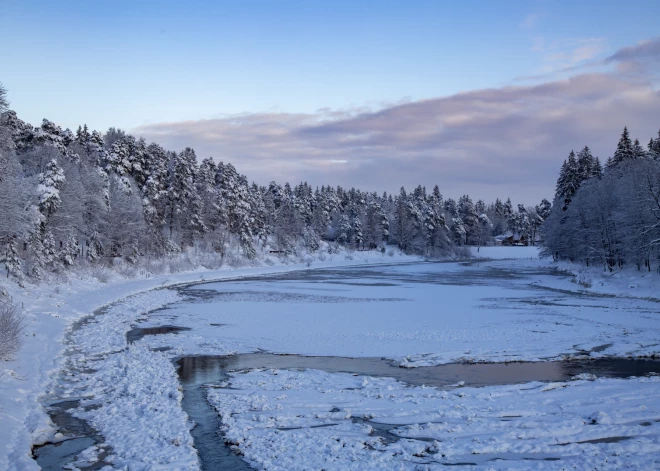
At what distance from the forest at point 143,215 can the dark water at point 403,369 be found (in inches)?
484

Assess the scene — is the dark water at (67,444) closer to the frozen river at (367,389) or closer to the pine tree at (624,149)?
the frozen river at (367,389)

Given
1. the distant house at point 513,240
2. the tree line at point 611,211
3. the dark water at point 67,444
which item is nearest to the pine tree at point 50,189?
the dark water at point 67,444

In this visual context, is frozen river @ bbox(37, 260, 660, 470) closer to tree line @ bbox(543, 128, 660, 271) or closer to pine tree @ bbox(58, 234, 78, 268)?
pine tree @ bbox(58, 234, 78, 268)

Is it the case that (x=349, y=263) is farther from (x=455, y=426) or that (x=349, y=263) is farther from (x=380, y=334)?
(x=455, y=426)

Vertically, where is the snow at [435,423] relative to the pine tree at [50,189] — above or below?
below

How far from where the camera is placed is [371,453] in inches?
355

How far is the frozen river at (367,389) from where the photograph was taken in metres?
9.14

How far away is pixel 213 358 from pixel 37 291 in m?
17.1

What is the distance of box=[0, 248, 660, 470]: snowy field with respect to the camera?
9.02 metres

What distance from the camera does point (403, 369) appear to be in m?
15.9

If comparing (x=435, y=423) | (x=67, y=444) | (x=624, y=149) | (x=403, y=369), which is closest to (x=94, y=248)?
(x=403, y=369)

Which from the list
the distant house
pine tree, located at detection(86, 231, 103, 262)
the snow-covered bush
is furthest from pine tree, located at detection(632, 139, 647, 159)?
the distant house

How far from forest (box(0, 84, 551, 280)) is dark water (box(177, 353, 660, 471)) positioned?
12.3 metres

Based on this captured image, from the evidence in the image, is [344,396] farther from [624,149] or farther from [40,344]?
[624,149]
